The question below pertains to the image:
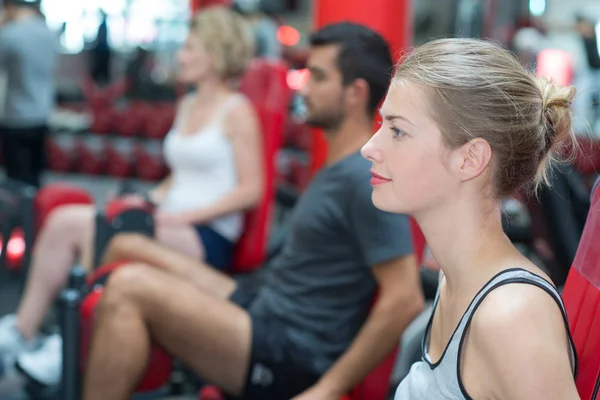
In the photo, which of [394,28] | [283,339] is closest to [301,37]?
[394,28]

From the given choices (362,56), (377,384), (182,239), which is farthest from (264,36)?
(377,384)

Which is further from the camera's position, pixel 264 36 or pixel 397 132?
pixel 264 36

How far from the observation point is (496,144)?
42.4 inches

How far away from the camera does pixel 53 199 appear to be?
2895 mm

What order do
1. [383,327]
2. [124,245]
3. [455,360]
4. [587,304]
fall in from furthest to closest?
[124,245], [383,327], [587,304], [455,360]

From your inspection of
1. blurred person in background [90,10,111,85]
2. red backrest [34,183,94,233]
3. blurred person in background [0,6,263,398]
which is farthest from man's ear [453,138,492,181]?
blurred person in background [90,10,111,85]

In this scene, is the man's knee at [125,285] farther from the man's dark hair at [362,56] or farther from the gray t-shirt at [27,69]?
the gray t-shirt at [27,69]

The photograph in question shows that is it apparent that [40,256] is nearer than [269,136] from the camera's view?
Yes

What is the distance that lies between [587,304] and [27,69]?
392 cm

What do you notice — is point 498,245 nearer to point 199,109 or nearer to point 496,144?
point 496,144

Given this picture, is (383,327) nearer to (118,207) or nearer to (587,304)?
(587,304)

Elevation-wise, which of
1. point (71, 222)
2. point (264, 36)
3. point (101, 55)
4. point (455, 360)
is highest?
point (455, 360)

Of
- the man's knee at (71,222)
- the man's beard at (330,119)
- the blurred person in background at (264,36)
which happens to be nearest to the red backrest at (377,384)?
the man's beard at (330,119)

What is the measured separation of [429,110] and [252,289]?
126 cm
